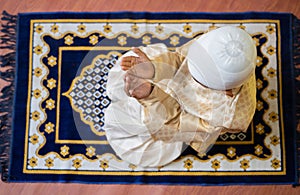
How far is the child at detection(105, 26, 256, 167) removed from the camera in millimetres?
612

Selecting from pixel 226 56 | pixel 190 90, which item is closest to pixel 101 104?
A: pixel 190 90

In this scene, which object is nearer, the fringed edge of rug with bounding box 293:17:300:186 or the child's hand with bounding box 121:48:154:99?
the child's hand with bounding box 121:48:154:99

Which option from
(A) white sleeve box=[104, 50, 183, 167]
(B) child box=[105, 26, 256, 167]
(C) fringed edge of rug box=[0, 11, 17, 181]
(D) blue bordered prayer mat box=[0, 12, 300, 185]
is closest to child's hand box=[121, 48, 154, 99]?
(B) child box=[105, 26, 256, 167]

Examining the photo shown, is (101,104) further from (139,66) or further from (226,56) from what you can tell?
(226,56)

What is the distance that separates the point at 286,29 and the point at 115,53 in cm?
63

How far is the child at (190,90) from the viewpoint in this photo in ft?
2.01


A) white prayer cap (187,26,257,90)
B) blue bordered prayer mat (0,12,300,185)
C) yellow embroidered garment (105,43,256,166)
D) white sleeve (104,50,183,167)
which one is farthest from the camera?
blue bordered prayer mat (0,12,300,185)

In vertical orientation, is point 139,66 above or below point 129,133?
above

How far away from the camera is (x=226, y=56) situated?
600 millimetres

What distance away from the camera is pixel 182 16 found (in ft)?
4.31

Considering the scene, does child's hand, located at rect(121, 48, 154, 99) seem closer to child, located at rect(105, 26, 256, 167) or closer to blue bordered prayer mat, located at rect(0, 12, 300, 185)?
child, located at rect(105, 26, 256, 167)

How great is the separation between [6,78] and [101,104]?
36 cm

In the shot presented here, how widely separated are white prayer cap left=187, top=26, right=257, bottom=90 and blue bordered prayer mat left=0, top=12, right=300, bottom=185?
1.77ft

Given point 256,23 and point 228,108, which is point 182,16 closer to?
point 256,23
